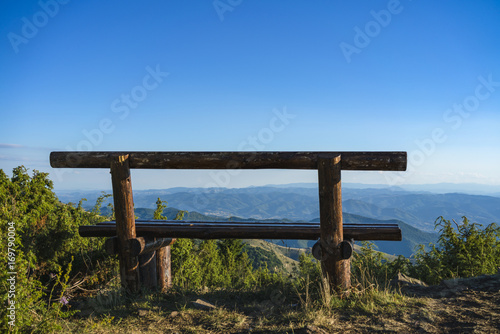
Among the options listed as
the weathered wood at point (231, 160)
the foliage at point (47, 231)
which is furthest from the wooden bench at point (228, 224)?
the foliage at point (47, 231)

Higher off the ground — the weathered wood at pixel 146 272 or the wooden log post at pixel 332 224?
the wooden log post at pixel 332 224

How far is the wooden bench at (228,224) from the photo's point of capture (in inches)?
175

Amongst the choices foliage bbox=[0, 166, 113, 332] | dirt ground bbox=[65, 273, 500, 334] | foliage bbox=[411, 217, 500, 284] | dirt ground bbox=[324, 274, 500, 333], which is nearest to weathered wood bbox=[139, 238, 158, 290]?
dirt ground bbox=[65, 273, 500, 334]

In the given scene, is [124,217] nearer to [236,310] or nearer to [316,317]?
[236,310]

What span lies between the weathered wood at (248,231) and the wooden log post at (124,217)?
0.92ft

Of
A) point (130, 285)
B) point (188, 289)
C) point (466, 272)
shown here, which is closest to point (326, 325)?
point (188, 289)

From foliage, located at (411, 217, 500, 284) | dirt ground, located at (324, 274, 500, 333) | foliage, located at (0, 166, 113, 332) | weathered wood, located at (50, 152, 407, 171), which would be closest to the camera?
dirt ground, located at (324, 274, 500, 333)

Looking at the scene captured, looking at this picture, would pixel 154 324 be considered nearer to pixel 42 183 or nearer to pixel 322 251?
pixel 322 251

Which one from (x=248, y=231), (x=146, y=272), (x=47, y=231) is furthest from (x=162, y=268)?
(x=47, y=231)

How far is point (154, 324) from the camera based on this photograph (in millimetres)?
4070

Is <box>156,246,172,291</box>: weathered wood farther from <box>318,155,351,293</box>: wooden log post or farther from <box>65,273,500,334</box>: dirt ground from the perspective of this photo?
<box>318,155,351,293</box>: wooden log post

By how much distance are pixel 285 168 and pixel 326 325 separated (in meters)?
1.99

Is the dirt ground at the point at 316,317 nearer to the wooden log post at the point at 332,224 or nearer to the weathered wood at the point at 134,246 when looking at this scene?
the wooden log post at the point at 332,224

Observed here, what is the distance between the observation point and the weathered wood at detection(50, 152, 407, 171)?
441 cm
